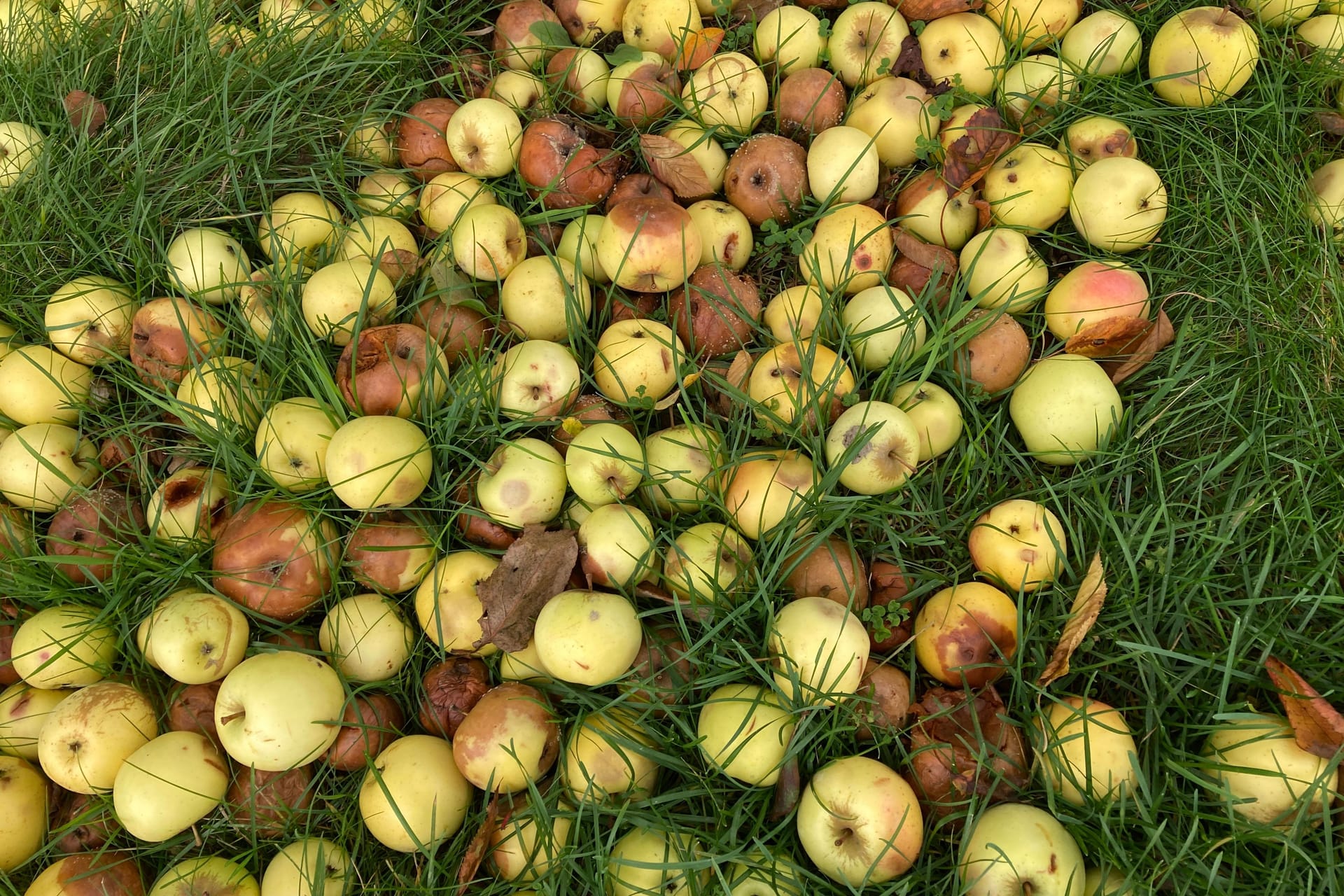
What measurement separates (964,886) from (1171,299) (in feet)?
6.84

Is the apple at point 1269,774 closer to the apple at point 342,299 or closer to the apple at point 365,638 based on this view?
the apple at point 365,638

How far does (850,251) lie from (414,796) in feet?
7.13

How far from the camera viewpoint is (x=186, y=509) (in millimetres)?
2756

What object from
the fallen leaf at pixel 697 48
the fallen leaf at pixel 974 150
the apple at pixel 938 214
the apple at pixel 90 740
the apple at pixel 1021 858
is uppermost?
the fallen leaf at pixel 697 48

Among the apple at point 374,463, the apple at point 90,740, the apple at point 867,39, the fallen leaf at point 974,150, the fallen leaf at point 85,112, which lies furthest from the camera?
the fallen leaf at point 85,112

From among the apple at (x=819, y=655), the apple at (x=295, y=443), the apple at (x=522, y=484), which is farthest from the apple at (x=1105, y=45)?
the apple at (x=295, y=443)

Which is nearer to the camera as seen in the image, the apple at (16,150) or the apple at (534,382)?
the apple at (534,382)

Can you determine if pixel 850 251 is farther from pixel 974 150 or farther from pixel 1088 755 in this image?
pixel 1088 755

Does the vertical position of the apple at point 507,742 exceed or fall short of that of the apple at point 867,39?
it falls short

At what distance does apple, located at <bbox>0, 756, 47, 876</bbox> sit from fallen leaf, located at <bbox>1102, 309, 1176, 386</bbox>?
3.62m

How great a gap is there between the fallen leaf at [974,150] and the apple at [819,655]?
5.37ft

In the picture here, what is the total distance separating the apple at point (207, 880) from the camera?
92.2 inches

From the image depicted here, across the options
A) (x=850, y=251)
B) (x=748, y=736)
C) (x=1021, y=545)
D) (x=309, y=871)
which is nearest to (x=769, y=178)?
(x=850, y=251)

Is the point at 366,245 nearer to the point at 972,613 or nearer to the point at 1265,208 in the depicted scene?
the point at 972,613
